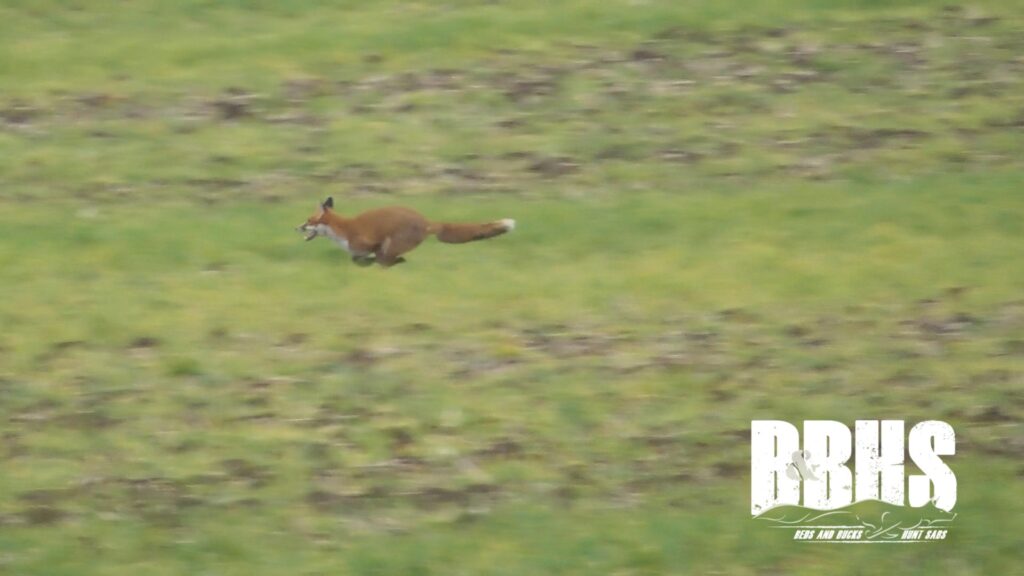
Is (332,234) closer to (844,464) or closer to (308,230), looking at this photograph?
(308,230)

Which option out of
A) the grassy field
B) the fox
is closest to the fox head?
the fox

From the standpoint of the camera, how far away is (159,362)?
9820mm

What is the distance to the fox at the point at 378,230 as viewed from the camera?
11125 millimetres

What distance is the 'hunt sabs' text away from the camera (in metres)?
8.23

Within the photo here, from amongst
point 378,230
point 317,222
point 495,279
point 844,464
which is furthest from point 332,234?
point 844,464

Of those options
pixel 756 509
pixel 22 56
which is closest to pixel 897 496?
pixel 756 509

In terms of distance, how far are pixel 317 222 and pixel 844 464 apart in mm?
4351

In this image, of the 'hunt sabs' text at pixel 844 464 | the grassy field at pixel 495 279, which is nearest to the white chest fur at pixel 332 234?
the grassy field at pixel 495 279

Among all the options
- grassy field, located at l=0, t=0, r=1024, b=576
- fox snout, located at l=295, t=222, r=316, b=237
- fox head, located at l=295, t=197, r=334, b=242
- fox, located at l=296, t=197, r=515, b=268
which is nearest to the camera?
grassy field, located at l=0, t=0, r=1024, b=576

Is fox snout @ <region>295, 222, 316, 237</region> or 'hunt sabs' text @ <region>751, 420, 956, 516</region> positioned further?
fox snout @ <region>295, 222, 316, 237</region>

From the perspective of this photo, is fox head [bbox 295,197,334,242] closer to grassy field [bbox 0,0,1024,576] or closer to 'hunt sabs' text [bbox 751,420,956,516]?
grassy field [bbox 0,0,1024,576]

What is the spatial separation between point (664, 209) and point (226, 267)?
336cm

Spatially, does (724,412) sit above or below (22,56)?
below

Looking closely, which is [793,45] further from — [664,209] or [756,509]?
[756,509]
